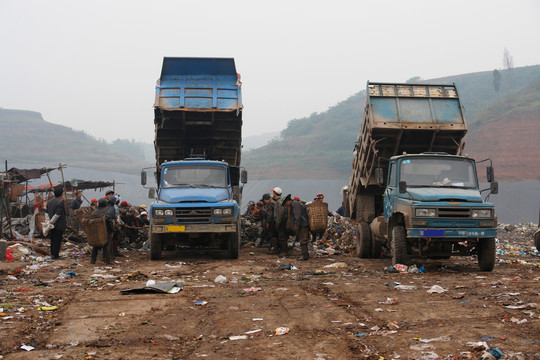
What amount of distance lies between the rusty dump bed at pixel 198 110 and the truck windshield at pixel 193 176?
1.73 metres

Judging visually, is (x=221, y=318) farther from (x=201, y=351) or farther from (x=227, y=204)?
(x=227, y=204)

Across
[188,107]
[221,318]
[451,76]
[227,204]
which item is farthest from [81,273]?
[451,76]

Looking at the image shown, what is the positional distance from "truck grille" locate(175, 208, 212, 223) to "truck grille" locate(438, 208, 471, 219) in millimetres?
4369

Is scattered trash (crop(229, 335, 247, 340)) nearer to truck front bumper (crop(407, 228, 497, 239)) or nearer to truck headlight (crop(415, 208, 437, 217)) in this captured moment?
truck front bumper (crop(407, 228, 497, 239))

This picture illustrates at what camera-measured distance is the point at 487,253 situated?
8.55 meters

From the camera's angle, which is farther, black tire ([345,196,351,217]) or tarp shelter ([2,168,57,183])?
tarp shelter ([2,168,57,183])

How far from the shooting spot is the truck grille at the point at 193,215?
10.1 metres

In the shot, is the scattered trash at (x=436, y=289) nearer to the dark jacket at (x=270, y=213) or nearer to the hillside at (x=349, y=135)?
the dark jacket at (x=270, y=213)

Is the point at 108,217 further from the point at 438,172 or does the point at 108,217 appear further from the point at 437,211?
the point at 438,172

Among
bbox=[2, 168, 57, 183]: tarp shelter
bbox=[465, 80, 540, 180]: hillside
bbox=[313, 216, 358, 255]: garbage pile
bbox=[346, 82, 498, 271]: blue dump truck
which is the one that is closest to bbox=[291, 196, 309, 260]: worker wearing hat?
bbox=[346, 82, 498, 271]: blue dump truck

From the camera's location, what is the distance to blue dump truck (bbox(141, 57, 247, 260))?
1015 cm

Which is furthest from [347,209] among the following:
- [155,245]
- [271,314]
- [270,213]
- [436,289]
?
[271,314]

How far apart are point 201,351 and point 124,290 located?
9.53 feet

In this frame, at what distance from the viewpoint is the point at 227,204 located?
10.3 metres
